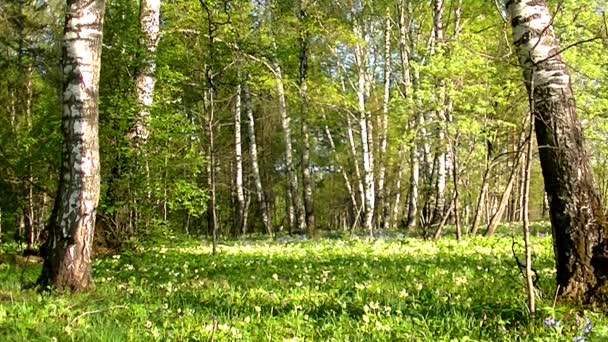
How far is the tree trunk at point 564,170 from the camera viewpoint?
472 cm

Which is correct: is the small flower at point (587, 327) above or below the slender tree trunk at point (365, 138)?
below

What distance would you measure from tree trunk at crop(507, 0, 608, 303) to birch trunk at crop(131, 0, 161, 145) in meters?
→ 8.46

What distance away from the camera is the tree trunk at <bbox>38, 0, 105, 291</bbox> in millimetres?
6773

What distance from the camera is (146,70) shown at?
1257 cm

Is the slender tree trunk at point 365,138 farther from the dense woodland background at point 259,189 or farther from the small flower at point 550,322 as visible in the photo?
the small flower at point 550,322

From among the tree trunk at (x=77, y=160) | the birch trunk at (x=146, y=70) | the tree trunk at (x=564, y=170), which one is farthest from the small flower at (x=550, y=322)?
the birch trunk at (x=146, y=70)

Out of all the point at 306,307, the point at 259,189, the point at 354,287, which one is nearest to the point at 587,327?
the point at 306,307

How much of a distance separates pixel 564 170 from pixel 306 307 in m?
2.47

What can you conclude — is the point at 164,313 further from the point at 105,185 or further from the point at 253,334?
the point at 105,185

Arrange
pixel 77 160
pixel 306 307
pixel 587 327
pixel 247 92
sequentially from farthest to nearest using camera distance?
pixel 247 92 → pixel 77 160 → pixel 306 307 → pixel 587 327

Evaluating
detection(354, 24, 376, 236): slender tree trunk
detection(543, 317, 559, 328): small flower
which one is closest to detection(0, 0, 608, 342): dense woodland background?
detection(543, 317, 559, 328): small flower

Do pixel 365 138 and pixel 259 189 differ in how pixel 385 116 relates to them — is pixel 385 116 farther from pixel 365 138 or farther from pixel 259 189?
pixel 259 189

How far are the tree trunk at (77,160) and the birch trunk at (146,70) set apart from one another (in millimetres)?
4750

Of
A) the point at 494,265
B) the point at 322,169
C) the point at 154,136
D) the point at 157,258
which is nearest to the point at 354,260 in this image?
the point at 494,265
